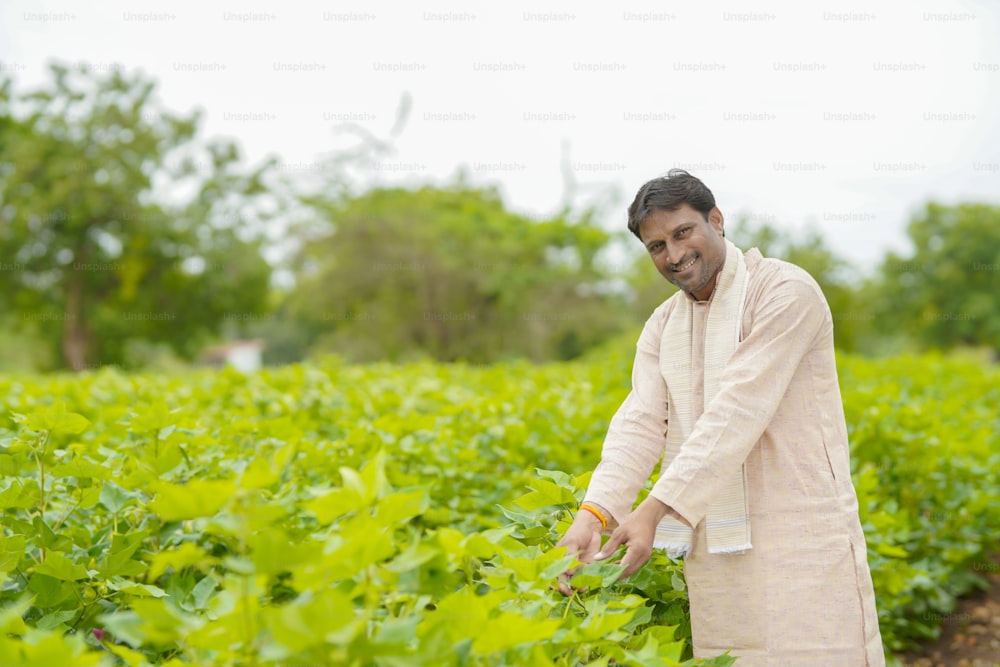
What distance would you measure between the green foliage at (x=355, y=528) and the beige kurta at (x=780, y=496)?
0.18 m

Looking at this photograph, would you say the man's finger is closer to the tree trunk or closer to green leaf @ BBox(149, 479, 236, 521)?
green leaf @ BBox(149, 479, 236, 521)

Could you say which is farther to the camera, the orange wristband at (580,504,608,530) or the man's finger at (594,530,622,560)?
the orange wristband at (580,504,608,530)

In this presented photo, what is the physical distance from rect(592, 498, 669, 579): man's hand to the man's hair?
70cm

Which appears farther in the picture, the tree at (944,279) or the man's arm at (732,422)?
the tree at (944,279)

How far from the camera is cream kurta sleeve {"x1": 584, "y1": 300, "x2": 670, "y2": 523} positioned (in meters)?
2.14

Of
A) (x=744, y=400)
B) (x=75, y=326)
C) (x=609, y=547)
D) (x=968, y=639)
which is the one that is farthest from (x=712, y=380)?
(x=75, y=326)

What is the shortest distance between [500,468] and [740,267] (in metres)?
1.77

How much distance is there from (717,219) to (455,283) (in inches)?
1091

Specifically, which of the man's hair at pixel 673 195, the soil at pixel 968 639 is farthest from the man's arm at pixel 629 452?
the soil at pixel 968 639

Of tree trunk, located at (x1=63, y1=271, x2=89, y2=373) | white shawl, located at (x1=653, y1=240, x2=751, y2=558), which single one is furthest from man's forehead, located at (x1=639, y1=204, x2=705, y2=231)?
tree trunk, located at (x1=63, y1=271, x2=89, y2=373)

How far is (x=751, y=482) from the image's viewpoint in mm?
2141

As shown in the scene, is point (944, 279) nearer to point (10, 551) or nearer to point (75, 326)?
point (75, 326)

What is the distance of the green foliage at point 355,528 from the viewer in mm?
1113

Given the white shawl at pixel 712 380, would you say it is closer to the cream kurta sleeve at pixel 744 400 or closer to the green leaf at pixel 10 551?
the cream kurta sleeve at pixel 744 400
